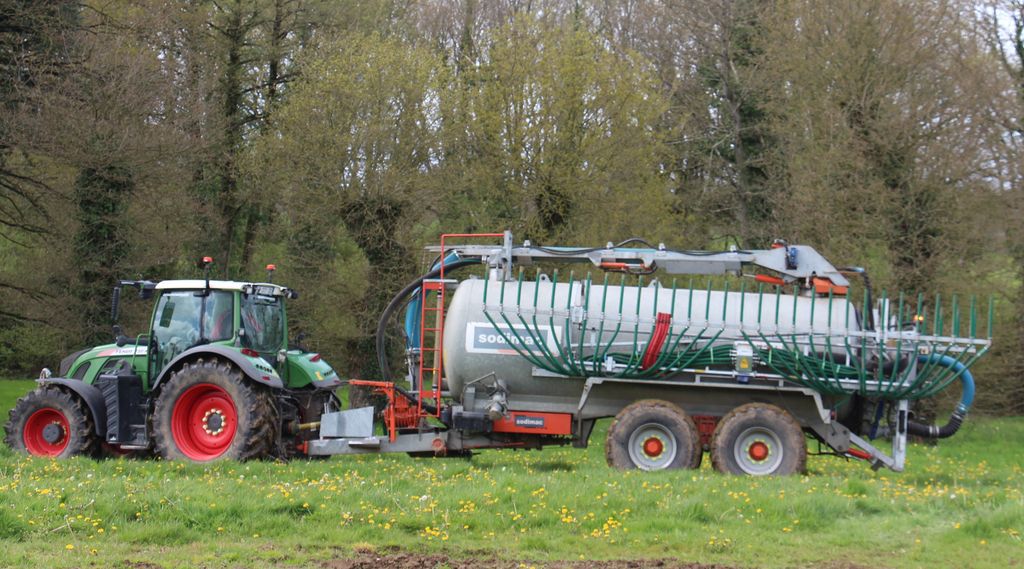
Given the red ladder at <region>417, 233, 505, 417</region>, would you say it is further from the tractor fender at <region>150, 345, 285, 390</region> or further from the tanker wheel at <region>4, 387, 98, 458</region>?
the tanker wheel at <region>4, 387, 98, 458</region>

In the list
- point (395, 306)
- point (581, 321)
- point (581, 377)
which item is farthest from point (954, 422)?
point (395, 306)

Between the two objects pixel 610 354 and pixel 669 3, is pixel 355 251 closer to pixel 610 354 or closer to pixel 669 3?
pixel 669 3

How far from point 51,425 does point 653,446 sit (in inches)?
307

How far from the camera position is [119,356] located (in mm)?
14977

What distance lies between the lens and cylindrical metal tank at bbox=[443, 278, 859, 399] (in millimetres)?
13633

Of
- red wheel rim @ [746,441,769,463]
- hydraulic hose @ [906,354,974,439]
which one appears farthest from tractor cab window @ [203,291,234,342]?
hydraulic hose @ [906,354,974,439]

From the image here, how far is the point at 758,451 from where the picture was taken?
13391 mm

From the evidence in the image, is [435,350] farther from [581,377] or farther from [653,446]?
[653,446]

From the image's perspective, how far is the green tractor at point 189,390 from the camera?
13.6 m

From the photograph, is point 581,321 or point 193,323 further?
point 193,323

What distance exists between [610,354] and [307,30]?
22.3 meters

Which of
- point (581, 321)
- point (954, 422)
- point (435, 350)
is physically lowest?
point (954, 422)

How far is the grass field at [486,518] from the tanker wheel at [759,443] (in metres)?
1.04

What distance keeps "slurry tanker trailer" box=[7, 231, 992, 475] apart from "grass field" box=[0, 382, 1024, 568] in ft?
4.64
